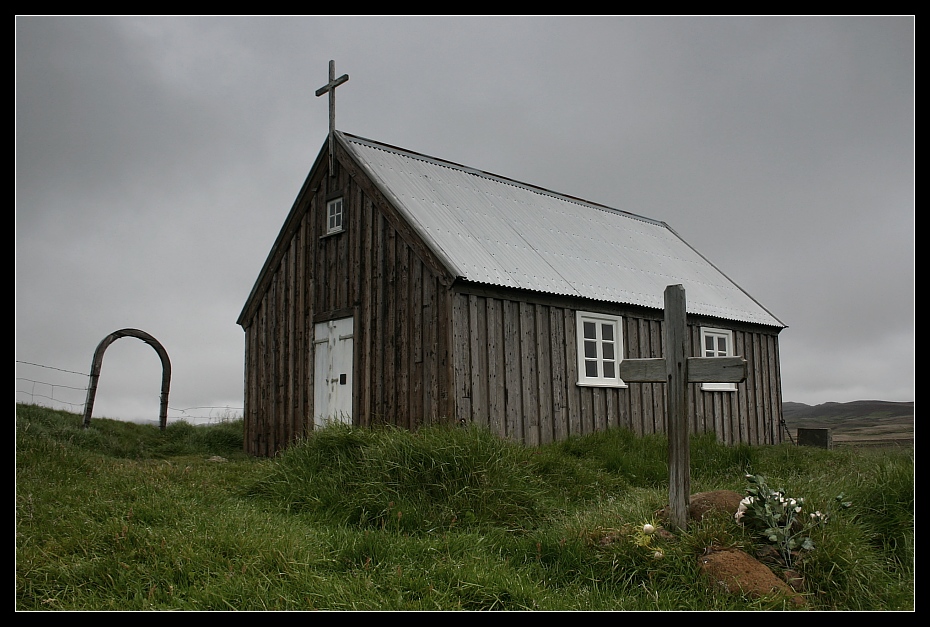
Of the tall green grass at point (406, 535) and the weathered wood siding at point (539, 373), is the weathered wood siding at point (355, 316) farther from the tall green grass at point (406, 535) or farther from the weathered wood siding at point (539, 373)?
the tall green grass at point (406, 535)

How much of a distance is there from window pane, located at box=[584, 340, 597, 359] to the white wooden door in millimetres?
4223

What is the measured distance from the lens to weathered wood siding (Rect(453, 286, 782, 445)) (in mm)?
12199

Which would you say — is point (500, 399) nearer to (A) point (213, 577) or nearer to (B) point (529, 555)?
(B) point (529, 555)

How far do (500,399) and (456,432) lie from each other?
2.94 meters

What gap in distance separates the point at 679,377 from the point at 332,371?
26.8 ft

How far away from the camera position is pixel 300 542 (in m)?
6.98

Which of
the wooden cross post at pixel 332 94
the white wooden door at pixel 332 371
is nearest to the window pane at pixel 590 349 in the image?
the white wooden door at pixel 332 371

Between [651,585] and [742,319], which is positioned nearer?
[651,585]

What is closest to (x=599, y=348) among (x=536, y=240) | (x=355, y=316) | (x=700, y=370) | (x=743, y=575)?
(x=536, y=240)

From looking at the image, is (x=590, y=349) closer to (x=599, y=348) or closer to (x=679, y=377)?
(x=599, y=348)

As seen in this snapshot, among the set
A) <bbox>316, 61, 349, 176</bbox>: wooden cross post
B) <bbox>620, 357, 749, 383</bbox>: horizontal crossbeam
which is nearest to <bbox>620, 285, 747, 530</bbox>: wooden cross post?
<bbox>620, 357, 749, 383</bbox>: horizontal crossbeam

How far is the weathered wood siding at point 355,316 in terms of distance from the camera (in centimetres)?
1241

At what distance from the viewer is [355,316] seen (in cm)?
1392
